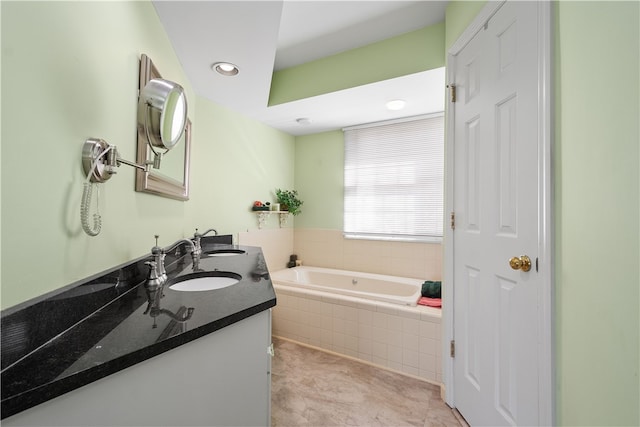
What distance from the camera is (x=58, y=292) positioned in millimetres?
636

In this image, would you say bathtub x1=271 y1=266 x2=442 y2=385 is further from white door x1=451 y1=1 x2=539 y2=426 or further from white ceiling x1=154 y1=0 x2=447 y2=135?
white ceiling x1=154 y1=0 x2=447 y2=135

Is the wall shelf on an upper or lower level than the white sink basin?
upper

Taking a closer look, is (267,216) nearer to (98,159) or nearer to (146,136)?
(146,136)

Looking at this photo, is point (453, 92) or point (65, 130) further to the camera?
point (453, 92)

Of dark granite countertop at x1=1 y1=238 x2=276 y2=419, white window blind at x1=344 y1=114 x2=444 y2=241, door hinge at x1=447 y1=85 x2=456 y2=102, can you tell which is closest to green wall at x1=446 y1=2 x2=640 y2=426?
door hinge at x1=447 y1=85 x2=456 y2=102

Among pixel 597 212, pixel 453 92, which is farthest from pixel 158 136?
pixel 453 92

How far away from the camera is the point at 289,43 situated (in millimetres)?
2256

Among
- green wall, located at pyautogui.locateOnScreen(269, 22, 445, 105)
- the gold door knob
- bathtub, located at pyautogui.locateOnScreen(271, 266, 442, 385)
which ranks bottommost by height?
bathtub, located at pyautogui.locateOnScreen(271, 266, 442, 385)

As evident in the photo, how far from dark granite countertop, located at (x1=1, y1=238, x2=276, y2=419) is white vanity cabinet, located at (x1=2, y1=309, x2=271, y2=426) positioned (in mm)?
39

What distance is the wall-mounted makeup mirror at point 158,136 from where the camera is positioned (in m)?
0.96

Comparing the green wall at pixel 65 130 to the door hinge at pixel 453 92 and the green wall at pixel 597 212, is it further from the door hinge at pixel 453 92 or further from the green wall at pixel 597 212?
the door hinge at pixel 453 92

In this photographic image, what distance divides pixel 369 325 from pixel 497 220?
1321 mm

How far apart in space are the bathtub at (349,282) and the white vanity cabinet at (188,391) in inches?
61.5

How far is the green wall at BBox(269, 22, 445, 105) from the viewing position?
2.00 metres
